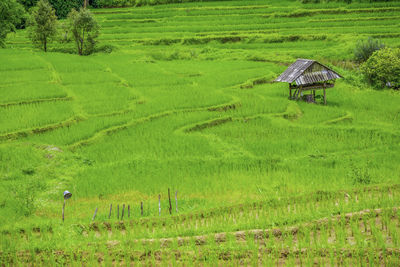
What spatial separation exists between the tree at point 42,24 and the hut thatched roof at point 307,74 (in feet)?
58.4

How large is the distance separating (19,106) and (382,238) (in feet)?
38.8

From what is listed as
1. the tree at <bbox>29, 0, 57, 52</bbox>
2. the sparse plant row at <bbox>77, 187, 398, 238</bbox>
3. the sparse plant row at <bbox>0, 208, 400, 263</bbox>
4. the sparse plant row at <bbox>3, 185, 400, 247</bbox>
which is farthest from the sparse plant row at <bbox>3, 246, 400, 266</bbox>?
the tree at <bbox>29, 0, 57, 52</bbox>

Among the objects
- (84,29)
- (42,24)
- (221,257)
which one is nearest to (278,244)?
(221,257)

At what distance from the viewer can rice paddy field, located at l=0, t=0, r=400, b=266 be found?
238 inches

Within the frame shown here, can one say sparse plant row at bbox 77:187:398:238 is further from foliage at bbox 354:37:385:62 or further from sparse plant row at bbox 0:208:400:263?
foliage at bbox 354:37:385:62

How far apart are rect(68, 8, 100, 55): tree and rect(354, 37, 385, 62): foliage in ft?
51.3

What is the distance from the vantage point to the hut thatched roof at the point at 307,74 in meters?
14.7

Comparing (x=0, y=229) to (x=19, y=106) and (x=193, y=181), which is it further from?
(x=19, y=106)

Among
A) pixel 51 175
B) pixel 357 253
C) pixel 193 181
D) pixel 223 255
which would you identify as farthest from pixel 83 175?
pixel 357 253

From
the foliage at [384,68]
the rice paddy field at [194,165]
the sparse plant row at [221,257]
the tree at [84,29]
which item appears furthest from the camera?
the tree at [84,29]

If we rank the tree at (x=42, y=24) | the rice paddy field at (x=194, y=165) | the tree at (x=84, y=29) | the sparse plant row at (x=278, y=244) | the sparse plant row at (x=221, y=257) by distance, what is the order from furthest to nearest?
the tree at (x=42, y=24) → the tree at (x=84, y=29) → the rice paddy field at (x=194, y=165) → the sparse plant row at (x=278, y=244) → the sparse plant row at (x=221, y=257)

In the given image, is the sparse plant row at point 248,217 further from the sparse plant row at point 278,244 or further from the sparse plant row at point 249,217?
the sparse plant row at point 278,244

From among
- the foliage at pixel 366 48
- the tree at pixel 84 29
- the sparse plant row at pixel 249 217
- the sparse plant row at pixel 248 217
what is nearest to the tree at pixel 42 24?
the tree at pixel 84 29

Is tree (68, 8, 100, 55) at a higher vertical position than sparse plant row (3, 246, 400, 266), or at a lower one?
higher
